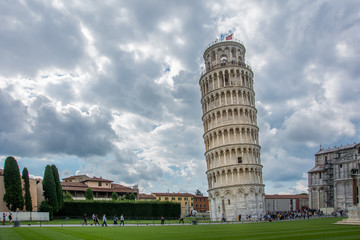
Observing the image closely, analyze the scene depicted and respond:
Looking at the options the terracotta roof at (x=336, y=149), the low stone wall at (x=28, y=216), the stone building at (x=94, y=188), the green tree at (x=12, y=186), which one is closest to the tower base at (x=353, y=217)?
the low stone wall at (x=28, y=216)

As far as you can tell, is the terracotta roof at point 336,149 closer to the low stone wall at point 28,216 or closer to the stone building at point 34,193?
the stone building at point 34,193

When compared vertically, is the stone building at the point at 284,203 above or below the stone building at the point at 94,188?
below

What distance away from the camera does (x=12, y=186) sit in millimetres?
50031

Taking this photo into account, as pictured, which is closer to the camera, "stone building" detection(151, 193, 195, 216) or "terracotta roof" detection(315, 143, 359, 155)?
"terracotta roof" detection(315, 143, 359, 155)

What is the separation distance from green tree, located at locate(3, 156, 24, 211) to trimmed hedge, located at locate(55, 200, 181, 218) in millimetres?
11683

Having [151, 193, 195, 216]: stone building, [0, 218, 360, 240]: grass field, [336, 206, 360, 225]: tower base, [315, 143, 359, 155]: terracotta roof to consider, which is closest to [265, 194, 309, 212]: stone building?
[315, 143, 359, 155]: terracotta roof

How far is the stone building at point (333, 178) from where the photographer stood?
86.2 meters

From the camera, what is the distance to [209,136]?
7500cm

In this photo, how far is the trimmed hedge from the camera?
62750 millimetres

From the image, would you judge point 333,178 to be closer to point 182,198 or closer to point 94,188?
point 182,198

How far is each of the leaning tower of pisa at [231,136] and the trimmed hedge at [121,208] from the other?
9.91m

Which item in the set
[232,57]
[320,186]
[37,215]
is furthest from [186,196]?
[37,215]

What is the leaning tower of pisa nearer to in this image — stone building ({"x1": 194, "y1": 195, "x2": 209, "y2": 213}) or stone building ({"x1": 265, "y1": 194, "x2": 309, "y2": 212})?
stone building ({"x1": 265, "y1": 194, "x2": 309, "y2": 212})

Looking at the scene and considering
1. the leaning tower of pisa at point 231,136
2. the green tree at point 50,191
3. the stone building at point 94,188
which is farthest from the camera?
the stone building at point 94,188
